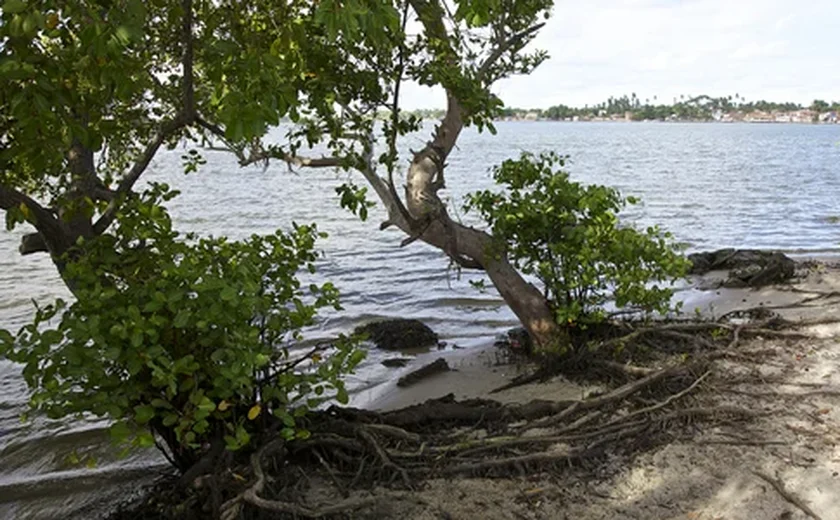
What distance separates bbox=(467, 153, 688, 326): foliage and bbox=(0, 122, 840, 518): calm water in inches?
53.5

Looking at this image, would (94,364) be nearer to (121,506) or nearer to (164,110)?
(121,506)

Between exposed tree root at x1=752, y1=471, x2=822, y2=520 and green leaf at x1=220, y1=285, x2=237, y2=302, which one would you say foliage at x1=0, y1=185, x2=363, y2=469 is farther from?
exposed tree root at x1=752, y1=471, x2=822, y2=520

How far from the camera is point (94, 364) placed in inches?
157

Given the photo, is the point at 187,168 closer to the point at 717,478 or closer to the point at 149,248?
the point at 149,248

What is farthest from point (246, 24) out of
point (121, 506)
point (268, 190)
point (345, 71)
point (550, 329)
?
point (268, 190)

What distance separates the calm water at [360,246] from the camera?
23.4ft

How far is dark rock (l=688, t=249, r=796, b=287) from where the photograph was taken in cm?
1241

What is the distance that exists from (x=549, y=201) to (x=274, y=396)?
13.1 feet

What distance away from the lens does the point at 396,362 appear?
1018cm

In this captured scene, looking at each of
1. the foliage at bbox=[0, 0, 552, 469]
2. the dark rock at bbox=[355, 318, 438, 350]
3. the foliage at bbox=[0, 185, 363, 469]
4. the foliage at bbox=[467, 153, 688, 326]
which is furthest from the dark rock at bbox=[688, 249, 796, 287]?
the foliage at bbox=[0, 185, 363, 469]

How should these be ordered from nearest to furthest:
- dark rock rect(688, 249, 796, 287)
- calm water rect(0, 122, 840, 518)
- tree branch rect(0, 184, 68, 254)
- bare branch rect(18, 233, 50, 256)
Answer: tree branch rect(0, 184, 68, 254), bare branch rect(18, 233, 50, 256), calm water rect(0, 122, 840, 518), dark rock rect(688, 249, 796, 287)

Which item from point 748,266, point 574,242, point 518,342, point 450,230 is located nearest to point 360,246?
point 748,266

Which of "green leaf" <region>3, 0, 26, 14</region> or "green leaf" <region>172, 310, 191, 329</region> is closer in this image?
"green leaf" <region>3, 0, 26, 14</region>

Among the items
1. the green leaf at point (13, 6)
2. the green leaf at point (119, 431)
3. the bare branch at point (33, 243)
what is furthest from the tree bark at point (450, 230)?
the green leaf at point (13, 6)
